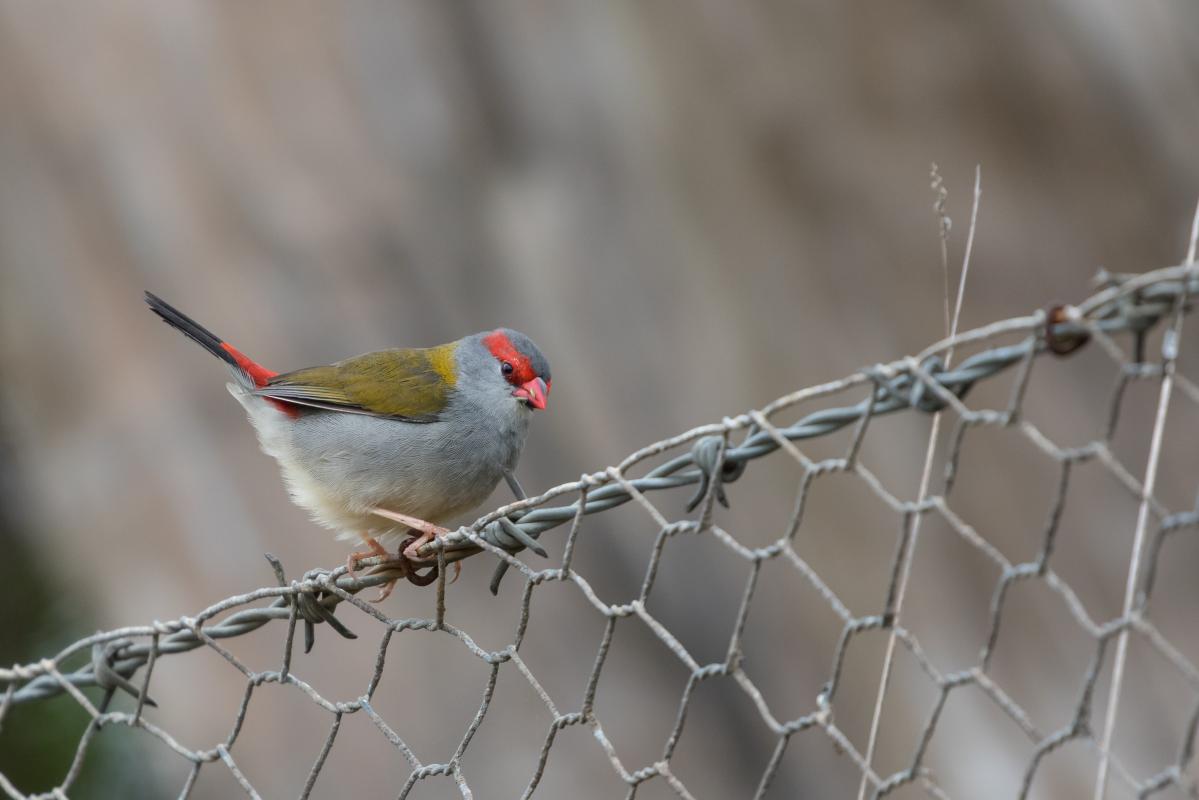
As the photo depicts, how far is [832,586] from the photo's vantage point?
19.2 ft

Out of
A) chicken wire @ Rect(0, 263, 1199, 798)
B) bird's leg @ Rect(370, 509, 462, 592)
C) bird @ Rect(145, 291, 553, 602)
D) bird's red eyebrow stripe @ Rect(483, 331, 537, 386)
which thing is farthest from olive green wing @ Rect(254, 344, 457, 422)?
chicken wire @ Rect(0, 263, 1199, 798)

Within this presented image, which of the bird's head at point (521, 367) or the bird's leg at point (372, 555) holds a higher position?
the bird's head at point (521, 367)

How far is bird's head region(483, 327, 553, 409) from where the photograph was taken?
11.3 ft

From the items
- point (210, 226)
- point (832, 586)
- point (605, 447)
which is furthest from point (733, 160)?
point (210, 226)

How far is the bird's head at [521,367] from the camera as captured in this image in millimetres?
3453

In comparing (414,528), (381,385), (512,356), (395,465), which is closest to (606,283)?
(512,356)

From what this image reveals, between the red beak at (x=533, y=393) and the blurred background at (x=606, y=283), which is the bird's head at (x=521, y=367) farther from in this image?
the blurred background at (x=606, y=283)

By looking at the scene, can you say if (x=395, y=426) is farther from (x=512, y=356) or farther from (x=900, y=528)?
(x=900, y=528)

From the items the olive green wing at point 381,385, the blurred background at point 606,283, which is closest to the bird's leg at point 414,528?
the olive green wing at point 381,385

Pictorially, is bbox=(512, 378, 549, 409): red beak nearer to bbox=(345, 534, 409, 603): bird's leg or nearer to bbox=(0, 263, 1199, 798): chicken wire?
bbox=(345, 534, 409, 603): bird's leg

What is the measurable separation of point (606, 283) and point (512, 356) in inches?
100

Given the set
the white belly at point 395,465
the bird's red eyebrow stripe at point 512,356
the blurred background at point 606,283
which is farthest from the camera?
the blurred background at point 606,283

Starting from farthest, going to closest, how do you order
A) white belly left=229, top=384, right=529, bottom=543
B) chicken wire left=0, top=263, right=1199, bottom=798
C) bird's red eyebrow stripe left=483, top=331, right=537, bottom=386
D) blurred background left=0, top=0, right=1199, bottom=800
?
blurred background left=0, top=0, right=1199, bottom=800
bird's red eyebrow stripe left=483, top=331, right=537, bottom=386
white belly left=229, top=384, right=529, bottom=543
chicken wire left=0, top=263, right=1199, bottom=798

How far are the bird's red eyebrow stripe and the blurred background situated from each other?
242 cm
